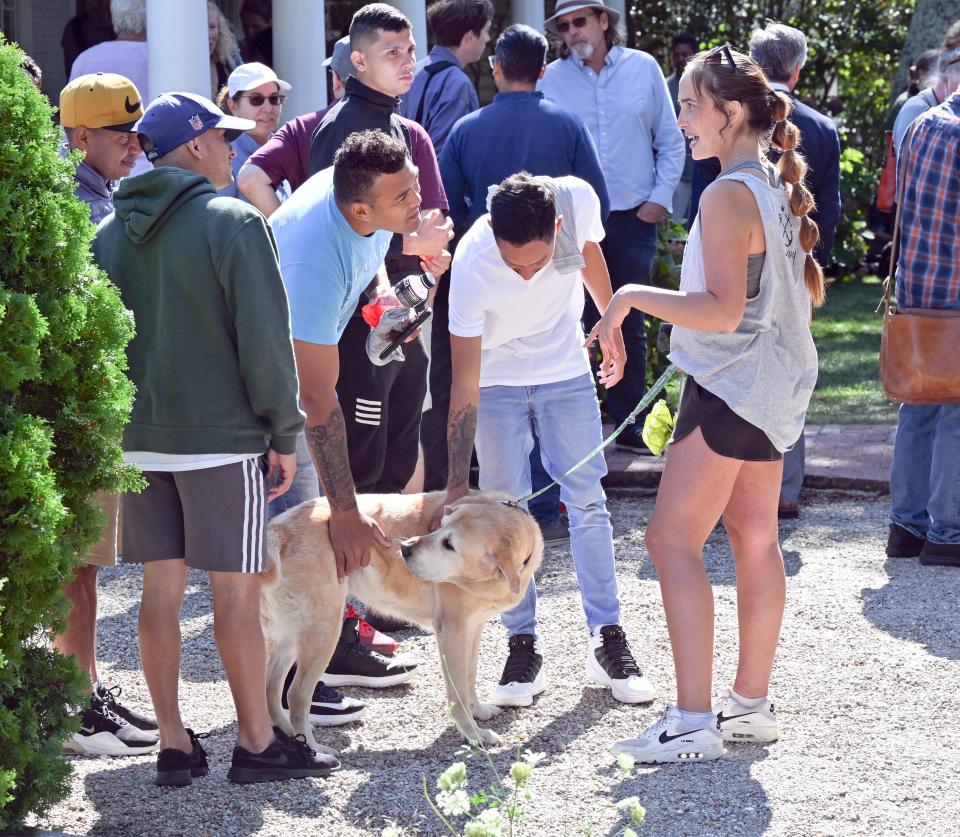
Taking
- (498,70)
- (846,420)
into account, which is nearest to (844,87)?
(846,420)

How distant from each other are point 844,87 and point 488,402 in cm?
1640

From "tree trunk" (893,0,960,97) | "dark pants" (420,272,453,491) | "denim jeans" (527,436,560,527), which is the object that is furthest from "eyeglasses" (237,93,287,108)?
"tree trunk" (893,0,960,97)

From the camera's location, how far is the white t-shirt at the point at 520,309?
14.8ft

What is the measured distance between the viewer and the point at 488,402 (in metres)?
4.76

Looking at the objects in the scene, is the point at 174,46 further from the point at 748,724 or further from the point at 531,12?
the point at 531,12

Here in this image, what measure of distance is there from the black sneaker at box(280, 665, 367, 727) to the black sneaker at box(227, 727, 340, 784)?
0.47 meters

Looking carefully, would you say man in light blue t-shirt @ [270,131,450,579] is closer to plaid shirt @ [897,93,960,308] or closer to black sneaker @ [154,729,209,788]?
black sneaker @ [154,729,209,788]

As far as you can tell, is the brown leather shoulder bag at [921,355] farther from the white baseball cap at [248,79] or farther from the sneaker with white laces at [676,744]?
the white baseball cap at [248,79]

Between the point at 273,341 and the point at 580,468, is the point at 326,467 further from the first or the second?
the point at 580,468

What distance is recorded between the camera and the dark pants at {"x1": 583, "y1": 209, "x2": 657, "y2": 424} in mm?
7871

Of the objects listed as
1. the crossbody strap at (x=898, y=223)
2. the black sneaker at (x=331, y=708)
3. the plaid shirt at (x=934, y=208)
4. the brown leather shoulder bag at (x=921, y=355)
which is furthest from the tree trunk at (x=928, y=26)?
the black sneaker at (x=331, y=708)

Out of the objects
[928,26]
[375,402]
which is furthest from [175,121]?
[928,26]

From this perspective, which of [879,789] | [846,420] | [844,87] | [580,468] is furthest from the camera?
[844,87]

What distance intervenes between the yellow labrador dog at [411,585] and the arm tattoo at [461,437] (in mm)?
117
